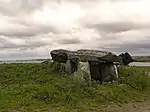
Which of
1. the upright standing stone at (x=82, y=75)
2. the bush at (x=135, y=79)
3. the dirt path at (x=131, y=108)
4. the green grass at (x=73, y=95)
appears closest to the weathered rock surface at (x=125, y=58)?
the bush at (x=135, y=79)

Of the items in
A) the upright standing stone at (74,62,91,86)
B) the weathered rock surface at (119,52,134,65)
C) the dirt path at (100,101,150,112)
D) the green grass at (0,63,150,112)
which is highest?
the weathered rock surface at (119,52,134,65)

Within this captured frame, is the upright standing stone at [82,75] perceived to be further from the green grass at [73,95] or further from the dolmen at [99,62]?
the green grass at [73,95]

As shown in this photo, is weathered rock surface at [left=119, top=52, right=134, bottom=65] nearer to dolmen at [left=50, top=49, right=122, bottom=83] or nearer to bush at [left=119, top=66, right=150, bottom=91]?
bush at [left=119, top=66, right=150, bottom=91]

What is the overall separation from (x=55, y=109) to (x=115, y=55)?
9411 millimetres

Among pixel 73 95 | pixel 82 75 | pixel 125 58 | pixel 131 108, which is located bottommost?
pixel 131 108

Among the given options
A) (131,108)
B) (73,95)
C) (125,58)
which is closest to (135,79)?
(131,108)

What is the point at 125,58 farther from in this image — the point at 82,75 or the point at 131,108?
the point at 131,108

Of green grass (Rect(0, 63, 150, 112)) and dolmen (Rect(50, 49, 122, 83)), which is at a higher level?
dolmen (Rect(50, 49, 122, 83))

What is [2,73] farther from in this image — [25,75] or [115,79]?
[115,79]

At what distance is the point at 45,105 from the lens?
1803 centimetres

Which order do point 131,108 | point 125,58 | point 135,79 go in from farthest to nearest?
point 125,58 < point 135,79 < point 131,108

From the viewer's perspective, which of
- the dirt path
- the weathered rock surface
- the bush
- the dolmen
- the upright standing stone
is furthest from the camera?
the weathered rock surface

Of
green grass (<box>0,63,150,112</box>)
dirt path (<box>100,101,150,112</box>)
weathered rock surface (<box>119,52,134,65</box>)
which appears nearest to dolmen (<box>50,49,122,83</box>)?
green grass (<box>0,63,150,112</box>)

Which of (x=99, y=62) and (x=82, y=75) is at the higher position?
(x=99, y=62)
